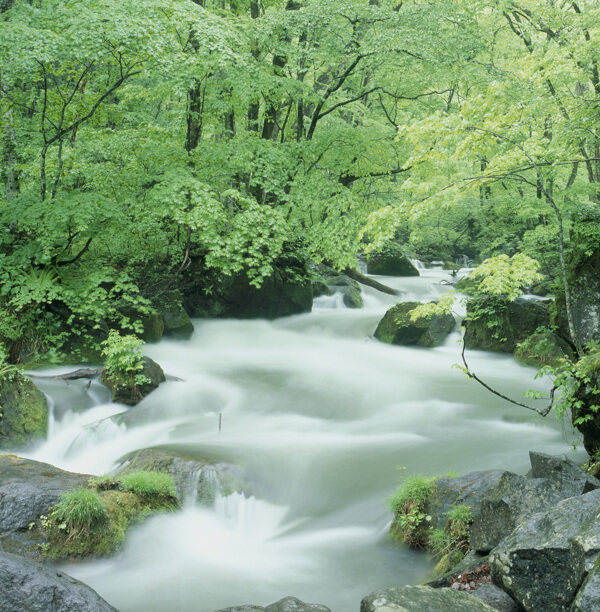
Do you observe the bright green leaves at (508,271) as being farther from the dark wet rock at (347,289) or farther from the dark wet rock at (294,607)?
the dark wet rock at (347,289)

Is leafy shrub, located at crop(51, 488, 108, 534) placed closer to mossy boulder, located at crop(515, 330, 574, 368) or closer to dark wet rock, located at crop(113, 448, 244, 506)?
dark wet rock, located at crop(113, 448, 244, 506)

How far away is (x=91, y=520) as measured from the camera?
4.95 meters

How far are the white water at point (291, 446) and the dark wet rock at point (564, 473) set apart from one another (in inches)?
59.4

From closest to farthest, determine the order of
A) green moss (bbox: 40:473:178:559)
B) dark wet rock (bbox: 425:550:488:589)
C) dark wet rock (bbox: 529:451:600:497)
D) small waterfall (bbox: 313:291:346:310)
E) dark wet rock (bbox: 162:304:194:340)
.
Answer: dark wet rock (bbox: 425:550:488:589), dark wet rock (bbox: 529:451:600:497), green moss (bbox: 40:473:178:559), dark wet rock (bbox: 162:304:194:340), small waterfall (bbox: 313:291:346:310)

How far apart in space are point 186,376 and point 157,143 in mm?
5055

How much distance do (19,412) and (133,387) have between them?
179cm

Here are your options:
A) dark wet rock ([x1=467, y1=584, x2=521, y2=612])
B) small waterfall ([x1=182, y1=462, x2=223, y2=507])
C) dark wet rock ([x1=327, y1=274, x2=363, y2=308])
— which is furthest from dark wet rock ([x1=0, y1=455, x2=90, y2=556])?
dark wet rock ([x1=327, y1=274, x2=363, y2=308])

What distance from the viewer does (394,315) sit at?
13.5 metres

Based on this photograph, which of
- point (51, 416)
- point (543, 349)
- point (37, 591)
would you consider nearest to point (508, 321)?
point (543, 349)

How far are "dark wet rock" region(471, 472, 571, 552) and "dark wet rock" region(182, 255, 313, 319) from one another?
10.0 metres

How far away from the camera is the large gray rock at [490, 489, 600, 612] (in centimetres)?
273

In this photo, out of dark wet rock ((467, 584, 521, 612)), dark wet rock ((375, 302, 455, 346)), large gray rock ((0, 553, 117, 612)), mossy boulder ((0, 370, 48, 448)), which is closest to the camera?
large gray rock ((0, 553, 117, 612))

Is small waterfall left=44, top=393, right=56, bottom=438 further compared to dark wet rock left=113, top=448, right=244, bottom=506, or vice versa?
small waterfall left=44, top=393, right=56, bottom=438

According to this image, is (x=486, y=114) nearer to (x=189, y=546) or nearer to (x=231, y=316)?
(x=189, y=546)
